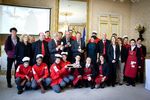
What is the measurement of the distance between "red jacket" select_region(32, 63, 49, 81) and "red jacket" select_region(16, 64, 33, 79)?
0.13 m

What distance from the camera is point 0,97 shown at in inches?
164

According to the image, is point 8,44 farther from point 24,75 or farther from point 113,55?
point 113,55

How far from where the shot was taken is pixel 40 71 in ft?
15.8

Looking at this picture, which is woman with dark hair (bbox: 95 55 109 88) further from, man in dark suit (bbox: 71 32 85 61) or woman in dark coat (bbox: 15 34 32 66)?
woman in dark coat (bbox: 15 34 32 66)

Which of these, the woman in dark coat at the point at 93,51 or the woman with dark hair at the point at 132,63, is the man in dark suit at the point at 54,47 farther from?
the woman with dark hair at the point at 132,63

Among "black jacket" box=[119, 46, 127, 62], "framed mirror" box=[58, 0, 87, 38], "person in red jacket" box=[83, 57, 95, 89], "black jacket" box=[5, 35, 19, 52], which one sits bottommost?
"person in red jacket" box=[83, 57, 95, 89]

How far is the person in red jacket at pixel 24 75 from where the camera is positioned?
15.0ft

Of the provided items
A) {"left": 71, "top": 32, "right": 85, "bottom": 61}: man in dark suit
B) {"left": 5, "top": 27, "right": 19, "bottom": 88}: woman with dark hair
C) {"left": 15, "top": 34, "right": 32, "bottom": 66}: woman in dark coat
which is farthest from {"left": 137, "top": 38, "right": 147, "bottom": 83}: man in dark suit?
{"left": 5, "top": 27, "right": 19, "bottom": 88}: woman with dark hair

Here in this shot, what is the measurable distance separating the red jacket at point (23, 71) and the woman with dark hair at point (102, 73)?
161 centimetres

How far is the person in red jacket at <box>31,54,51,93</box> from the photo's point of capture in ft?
15.4

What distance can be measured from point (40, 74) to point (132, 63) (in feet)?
8.09

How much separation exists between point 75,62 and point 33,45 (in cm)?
112

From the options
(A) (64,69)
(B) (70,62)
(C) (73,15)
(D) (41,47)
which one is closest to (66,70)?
(A) (64,69)

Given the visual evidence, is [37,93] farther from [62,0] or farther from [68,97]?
[62,0]
